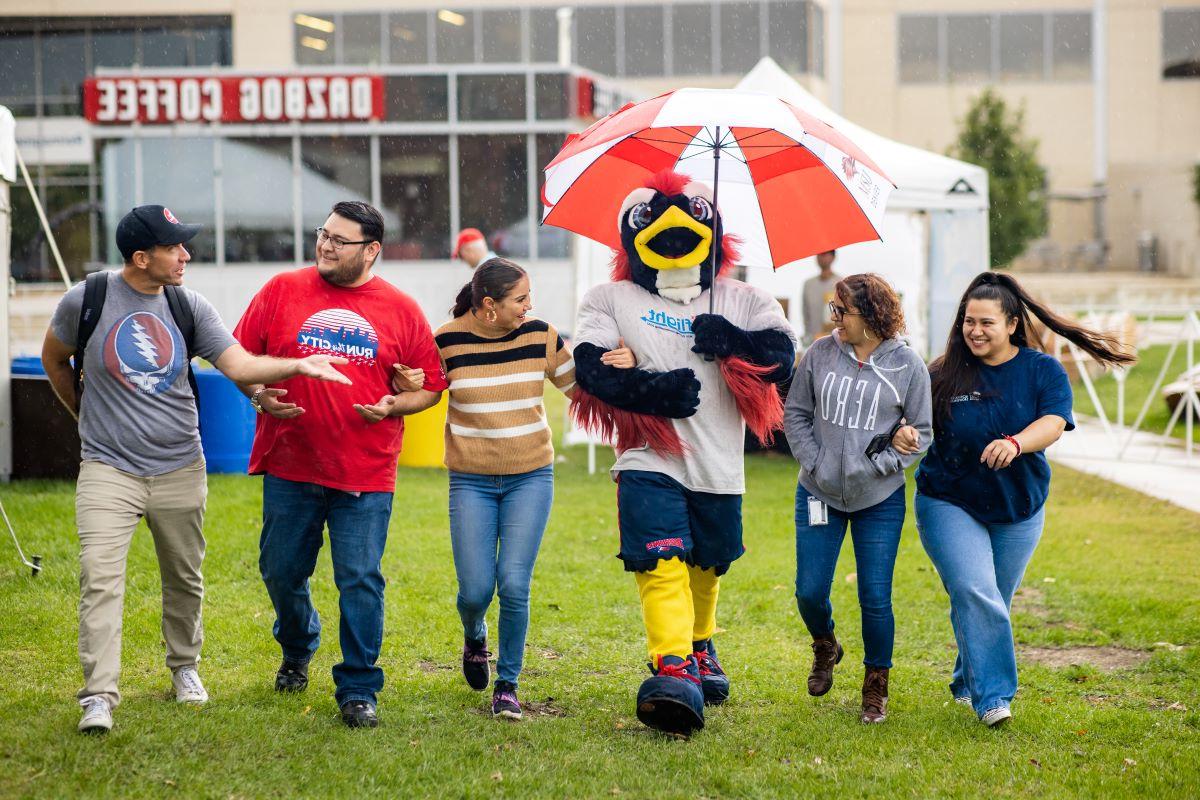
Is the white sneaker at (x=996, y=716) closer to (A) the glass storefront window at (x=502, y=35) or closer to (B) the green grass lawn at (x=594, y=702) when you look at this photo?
(B) the green grass lawn at (x=594, y=702)

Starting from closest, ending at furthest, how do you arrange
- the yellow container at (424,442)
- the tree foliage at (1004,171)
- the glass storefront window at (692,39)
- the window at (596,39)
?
the yellow container at (424,442) → the tree foliage at (1004,171) → the glass storefront window at (692,39) → the window at (596,39)

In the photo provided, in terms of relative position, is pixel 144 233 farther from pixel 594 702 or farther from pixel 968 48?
pixel 968 48

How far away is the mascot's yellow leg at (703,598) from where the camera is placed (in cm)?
530

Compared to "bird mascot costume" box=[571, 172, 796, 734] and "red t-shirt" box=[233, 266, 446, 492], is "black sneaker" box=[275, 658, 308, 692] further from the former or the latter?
"bird mascot costume" box=[571, 172, 796, 734]

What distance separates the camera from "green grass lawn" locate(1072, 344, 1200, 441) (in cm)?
1510

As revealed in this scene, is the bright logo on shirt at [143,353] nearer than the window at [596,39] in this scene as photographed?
Yes

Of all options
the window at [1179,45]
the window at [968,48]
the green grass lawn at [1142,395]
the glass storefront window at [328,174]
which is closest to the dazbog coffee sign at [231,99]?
the glass storefront window at [328,174]

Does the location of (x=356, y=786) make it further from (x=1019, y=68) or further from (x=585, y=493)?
(x=1019, y=68)

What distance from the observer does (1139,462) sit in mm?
12461

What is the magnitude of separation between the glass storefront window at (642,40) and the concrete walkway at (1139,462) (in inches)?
1021

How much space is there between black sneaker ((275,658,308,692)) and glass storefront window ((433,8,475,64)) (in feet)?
113

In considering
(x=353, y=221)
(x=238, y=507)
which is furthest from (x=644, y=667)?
(x=238, y=507)

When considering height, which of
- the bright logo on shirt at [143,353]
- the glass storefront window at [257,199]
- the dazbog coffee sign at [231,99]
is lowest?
the bright logo on shirt at [143,353]

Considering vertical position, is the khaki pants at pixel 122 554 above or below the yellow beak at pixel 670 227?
below
